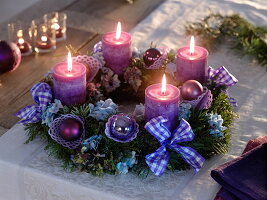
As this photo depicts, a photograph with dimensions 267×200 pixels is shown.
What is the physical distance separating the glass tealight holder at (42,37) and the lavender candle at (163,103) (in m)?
0.61

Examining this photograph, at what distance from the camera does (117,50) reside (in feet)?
4.15

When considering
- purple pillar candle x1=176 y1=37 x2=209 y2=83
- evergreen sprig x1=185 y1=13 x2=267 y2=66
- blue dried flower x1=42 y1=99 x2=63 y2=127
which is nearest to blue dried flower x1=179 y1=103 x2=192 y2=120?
purple pillar candle x1=176 y1=37 x2=209 y2=83

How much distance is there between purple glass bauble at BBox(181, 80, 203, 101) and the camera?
44.9 inches

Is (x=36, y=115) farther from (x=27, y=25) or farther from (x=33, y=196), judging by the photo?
(x=27, y=25)

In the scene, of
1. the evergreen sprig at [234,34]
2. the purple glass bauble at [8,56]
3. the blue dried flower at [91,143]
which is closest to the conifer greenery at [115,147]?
the blue dried flower at [91,143]

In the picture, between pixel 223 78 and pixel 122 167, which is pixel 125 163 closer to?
pixel 122 167

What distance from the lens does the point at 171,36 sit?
1.70m

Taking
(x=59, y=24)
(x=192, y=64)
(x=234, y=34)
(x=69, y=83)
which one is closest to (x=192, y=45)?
(x=192, y=64)

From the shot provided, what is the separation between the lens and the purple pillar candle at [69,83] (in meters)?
1.13

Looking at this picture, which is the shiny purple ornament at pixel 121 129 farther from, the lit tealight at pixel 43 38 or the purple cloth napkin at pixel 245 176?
the lit tealight at pixel 43 38

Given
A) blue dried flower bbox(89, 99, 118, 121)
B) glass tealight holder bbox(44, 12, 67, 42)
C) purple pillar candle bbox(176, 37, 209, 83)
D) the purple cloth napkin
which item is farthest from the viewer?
glass tealight holder bbox(44, 12, 67, 42)

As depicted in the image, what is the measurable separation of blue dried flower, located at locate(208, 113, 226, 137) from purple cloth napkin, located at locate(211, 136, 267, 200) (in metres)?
0.07

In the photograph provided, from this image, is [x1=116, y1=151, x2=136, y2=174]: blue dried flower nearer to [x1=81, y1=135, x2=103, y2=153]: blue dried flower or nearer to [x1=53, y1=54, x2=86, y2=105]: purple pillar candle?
[x1=81, y1=135, x2=103, y2=153]: blue dried flower

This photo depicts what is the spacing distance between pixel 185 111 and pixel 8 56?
21.9 inches
